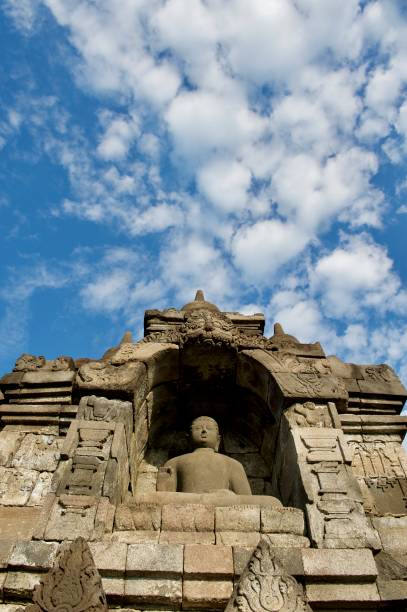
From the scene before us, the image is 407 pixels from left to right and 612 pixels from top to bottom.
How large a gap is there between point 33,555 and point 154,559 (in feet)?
3.69

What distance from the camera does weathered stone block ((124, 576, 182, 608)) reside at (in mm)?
4676

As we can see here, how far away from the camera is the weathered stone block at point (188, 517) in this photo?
17.8 feet

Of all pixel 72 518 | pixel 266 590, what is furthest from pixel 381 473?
pixel 72 518

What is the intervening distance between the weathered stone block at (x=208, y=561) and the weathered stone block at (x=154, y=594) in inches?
6.8

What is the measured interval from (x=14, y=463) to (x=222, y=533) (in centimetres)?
281

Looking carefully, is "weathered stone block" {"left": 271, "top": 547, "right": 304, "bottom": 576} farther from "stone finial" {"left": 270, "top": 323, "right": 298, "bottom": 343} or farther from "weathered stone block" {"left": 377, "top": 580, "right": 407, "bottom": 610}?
"stone finial" {"left": 270, "top": 323, "right": 298, "bottom": 343}

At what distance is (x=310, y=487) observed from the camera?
19.0 ft

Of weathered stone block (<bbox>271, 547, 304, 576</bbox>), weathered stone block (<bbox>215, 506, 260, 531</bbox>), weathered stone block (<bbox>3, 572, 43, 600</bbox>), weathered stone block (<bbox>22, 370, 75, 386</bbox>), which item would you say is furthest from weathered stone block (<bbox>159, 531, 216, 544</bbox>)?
weathered stone block (<bbox>22, 370, 75, 386</bbox>)

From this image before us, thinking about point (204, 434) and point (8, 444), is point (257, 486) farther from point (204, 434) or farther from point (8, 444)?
point (8, 444)

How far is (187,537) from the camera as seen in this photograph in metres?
5.30

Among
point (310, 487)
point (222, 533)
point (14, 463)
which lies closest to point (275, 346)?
point (310, 487)

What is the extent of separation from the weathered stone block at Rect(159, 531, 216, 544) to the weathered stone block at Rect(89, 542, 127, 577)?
1.46 feet

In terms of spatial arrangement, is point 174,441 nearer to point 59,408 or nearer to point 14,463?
point 59,408

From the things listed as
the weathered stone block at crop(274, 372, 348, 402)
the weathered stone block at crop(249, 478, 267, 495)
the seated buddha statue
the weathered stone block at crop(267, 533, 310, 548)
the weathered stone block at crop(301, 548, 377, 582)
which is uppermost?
the weathered stone block at crop(274, 372, 348, 402)
